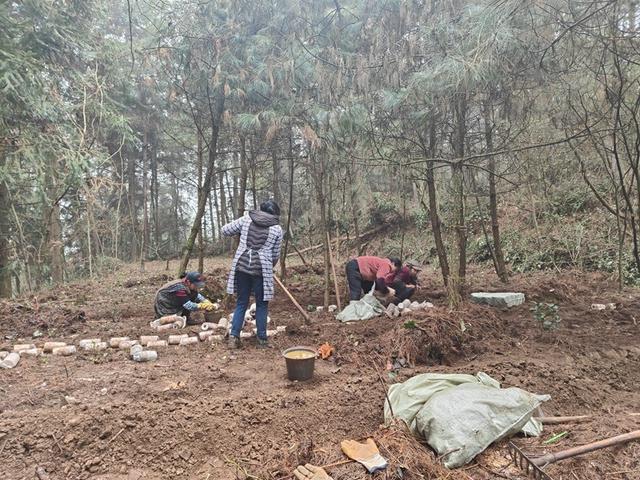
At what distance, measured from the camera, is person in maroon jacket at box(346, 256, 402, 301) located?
5.91 m

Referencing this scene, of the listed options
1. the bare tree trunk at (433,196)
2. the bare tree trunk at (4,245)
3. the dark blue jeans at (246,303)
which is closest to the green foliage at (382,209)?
the bare tree trunk at (433,196)

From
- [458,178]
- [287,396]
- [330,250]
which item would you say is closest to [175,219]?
[330,250]

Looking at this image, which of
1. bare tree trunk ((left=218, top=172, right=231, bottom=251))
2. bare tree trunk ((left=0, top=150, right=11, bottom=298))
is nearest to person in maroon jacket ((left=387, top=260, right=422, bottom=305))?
bare tree trunk ((left=0, top=150, right=11, bottom=298))

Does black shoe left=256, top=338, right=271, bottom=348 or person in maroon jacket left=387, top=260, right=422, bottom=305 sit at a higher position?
person in maroon jacket left=387, top=260, right=422, bottom=305

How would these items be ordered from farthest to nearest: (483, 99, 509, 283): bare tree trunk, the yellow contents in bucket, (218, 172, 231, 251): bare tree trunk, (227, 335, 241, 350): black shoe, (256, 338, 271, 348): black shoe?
(218, 172, 231, 251): bare tree trunk < (483, 99, 509, 283): bare tree trunk < (256, 338, 271, 348): black shoe < (227, 335, 241, 350): black shoe < the yellow contents in bucket

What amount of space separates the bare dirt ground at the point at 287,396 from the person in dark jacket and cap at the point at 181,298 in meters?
0.41

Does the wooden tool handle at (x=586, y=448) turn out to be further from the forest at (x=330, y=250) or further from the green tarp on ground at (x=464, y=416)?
the green tarp on ground at (x=464, y=416)

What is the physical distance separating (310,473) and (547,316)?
12.9 feet

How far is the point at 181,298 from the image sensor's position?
5375mm

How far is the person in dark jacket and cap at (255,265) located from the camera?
4.30 m

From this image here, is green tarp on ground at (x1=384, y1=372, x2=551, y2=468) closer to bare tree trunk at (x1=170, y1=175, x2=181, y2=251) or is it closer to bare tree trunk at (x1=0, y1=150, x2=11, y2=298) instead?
bare tree trunk at (x1=0, y1=150, x2=11, y2=298)

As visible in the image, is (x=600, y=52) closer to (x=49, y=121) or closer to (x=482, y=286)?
(x=482, y=286)

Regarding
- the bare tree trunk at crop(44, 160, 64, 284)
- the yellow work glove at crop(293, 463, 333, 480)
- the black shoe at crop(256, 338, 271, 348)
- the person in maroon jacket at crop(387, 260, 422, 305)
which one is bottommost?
the yellow work glove at crop(293, 463, 333, 480)

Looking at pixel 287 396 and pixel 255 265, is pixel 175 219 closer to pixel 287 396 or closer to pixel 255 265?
pixel 255 265
